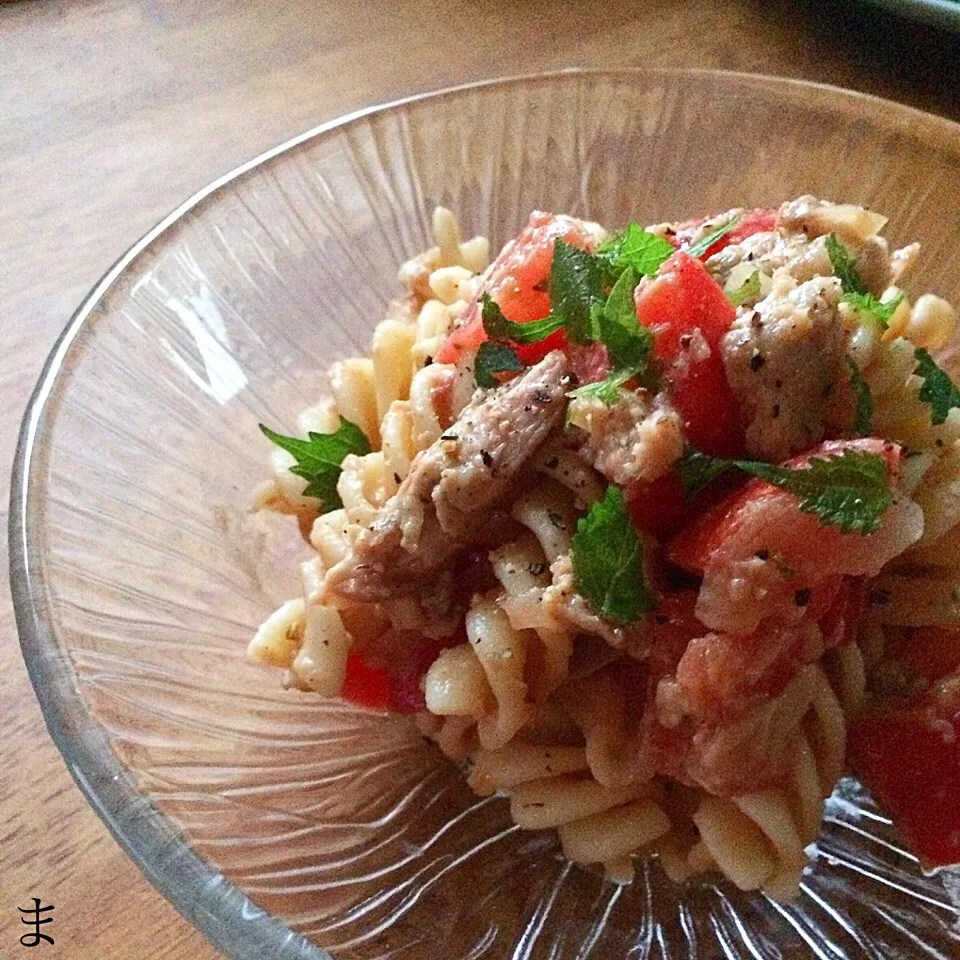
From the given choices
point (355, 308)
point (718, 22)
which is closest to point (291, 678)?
point (355, 308)

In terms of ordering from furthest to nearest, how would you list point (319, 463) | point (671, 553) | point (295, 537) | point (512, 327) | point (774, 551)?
point (295, 537)
point (319, 463)
point (512, 327)
point (671, 553)
point (774, 551)

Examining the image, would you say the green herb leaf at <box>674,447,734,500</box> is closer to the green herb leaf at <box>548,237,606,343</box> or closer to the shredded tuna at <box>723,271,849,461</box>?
the shredded tuna at <box>723,271,849,461</box>

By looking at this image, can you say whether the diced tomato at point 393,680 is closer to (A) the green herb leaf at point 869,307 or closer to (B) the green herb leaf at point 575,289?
(B) the green herb leaf at point 575,289

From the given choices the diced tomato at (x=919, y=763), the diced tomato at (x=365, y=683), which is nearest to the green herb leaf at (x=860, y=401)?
the diced tomato at (x=919, y=763)

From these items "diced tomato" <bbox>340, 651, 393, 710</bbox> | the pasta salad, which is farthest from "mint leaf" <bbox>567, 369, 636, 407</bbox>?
"diced tomato" <bbox>340, 651, 393, 710</bbox>

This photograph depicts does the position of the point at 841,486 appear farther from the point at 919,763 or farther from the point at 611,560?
the point at 919,763

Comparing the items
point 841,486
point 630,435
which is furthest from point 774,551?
point 630,435
